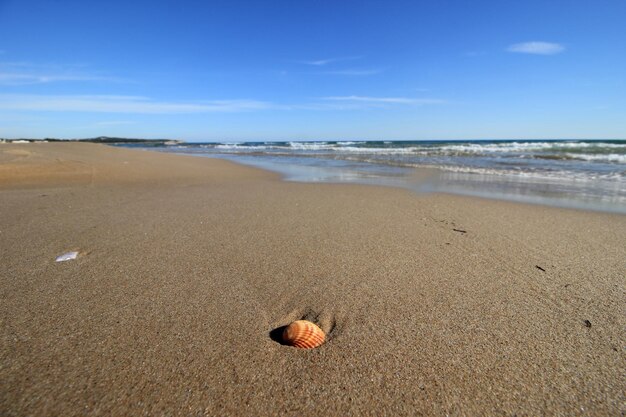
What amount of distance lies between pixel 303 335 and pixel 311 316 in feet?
0.82

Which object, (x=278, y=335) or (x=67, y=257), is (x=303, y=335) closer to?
(x=278, y=335)

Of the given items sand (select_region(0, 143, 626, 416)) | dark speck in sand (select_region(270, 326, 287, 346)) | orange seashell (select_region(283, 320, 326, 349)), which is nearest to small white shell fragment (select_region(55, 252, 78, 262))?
sand (select_region(0, 143, 626, 416))

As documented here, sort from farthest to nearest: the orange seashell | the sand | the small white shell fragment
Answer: the small white shell fragment → the orange seashell → the sand

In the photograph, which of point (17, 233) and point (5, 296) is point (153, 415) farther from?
point (17, 233)

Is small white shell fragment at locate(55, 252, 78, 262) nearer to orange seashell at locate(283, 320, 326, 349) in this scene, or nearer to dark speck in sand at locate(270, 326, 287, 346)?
dark speck in sand at locate(270, 326, 287, 346)

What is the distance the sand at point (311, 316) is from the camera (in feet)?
4.18

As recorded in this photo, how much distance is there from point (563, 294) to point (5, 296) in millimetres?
3452

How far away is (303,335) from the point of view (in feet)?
5.19

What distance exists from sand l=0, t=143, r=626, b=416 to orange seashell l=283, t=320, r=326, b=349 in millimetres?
45

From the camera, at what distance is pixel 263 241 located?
3002 mm

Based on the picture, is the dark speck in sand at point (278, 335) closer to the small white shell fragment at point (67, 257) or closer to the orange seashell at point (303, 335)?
the orange seashell at point (303, 335)

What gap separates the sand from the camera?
128 cm

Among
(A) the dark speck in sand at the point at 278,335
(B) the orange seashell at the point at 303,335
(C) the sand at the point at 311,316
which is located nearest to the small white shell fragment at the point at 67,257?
(C) the sand at the point at 311,316

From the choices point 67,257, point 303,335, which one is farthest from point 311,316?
point 67,257
